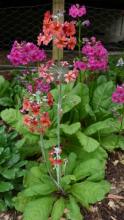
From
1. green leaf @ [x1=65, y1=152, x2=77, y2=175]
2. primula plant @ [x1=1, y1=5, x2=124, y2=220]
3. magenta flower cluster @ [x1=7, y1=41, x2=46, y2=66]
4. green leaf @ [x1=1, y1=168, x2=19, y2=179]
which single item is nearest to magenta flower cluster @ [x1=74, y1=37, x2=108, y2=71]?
primula plant @ [x1=1, y1=5, x2=124, y2=220]

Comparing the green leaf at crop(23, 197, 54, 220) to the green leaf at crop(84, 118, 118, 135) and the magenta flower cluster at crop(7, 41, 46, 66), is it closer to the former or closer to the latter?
the green leaf at crop(84, 118, 118, 135)

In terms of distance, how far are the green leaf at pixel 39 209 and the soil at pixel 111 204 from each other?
202mm

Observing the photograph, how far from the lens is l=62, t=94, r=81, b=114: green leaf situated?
10.4 ft

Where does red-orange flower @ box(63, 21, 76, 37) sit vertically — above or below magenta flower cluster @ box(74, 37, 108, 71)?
above

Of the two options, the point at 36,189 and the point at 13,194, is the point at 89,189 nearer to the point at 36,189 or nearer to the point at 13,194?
the point at 36,189

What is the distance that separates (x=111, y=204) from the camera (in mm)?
3061

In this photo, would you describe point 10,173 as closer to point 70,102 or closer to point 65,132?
point 65,132

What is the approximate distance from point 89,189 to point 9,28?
3.04 m

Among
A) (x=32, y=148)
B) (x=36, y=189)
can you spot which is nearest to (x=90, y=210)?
(x=36, y=189)

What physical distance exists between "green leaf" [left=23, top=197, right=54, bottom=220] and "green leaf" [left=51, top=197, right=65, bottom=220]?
0.04m

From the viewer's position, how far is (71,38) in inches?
93.8

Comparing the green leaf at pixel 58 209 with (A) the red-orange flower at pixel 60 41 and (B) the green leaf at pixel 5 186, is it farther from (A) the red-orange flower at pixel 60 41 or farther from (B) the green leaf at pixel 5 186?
(A) the red-orange flower at pixel 60 41

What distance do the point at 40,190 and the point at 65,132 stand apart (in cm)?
47

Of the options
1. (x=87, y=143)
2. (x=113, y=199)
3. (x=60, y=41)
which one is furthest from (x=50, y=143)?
(x=60, y=41)
